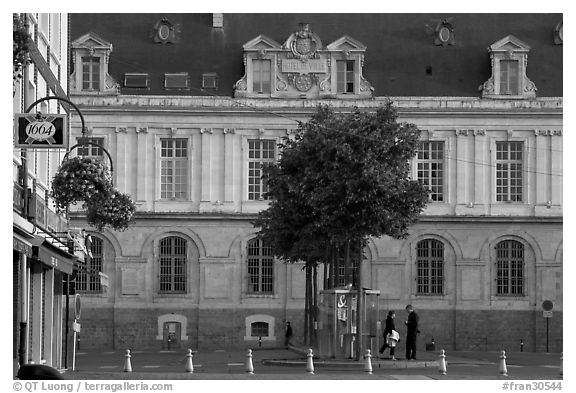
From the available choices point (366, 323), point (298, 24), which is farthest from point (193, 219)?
point (366, 323)

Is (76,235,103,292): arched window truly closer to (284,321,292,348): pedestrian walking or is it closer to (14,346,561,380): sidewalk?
(284,321,292,348): pedestrian walking

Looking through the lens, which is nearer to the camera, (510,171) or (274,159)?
(274,159)

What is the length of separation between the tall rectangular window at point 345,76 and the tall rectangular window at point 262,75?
347 cm

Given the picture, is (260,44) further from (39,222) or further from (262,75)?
(39,222)

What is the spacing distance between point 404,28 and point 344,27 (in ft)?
10.2

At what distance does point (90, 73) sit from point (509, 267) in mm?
23214

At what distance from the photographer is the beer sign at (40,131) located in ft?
107

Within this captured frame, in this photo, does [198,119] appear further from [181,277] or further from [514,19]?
[514,19]

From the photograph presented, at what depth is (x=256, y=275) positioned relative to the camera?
8481cm

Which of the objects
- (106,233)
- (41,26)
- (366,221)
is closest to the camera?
(41,26)

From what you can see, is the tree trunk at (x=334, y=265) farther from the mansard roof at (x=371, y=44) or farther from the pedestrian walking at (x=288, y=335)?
the mansard roof at (x=371, y=44)

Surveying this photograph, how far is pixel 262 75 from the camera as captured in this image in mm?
84875

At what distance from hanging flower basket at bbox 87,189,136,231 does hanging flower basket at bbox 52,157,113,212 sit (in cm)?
82

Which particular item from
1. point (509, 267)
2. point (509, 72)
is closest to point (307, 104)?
point (509, 72)
